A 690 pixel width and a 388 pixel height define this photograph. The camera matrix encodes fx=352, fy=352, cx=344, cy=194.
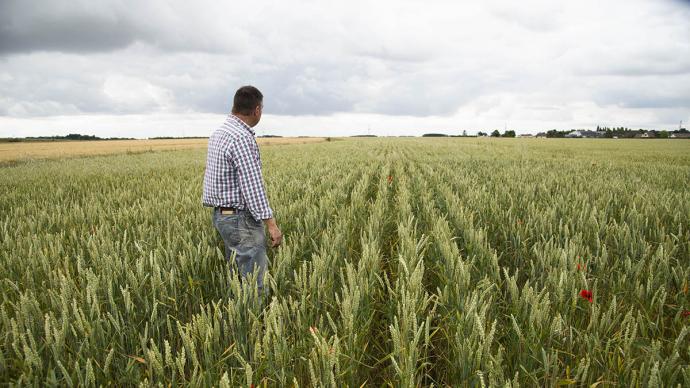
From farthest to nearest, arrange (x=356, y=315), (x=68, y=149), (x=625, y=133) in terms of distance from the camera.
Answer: (x=625, y=133) < (x=68, y=149) < (x=356, y=315)

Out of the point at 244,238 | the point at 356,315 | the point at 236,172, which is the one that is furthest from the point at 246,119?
the point at 356,315

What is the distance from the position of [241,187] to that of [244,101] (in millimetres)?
776

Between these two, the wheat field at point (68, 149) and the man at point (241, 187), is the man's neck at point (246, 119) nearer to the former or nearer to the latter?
the man at point (241, 187)

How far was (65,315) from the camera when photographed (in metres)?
1.70

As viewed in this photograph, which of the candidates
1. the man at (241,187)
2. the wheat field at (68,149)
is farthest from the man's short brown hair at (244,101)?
the wheat field at (68,149)

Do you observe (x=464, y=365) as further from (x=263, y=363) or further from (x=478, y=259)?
(x=478, y=259)

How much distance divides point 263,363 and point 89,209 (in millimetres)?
5180

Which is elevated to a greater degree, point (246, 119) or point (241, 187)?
point (246, 119)

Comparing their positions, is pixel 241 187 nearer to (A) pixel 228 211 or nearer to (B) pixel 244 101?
(A) pixel 228 211

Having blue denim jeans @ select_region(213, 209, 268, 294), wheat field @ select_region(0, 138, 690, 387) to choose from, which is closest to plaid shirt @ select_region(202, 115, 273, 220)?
blue denim jeans @ select_region(213, 209, 268, 294)

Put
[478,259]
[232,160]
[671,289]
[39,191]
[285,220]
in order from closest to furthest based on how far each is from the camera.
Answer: [671,289] → [232,160] → [478,259] → [285,220] → [39,191]

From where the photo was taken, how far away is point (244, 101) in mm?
3111

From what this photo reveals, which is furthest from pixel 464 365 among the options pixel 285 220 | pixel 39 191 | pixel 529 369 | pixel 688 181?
pixel 688 181

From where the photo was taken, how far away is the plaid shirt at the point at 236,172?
9.70ft
